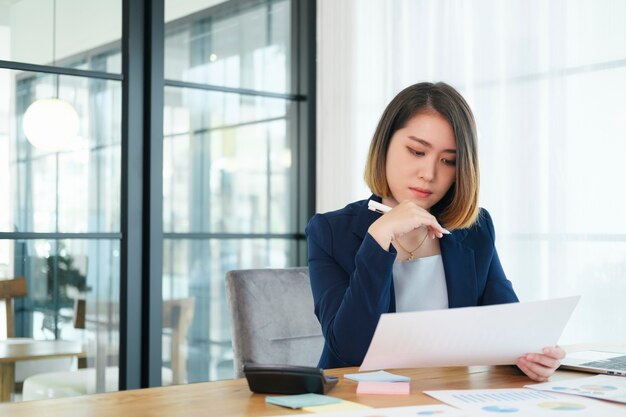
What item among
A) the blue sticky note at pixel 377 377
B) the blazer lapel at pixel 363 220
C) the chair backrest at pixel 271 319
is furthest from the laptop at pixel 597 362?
the chair backrest at pixel 271 319

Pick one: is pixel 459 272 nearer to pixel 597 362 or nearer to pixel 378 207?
pixel 378 207

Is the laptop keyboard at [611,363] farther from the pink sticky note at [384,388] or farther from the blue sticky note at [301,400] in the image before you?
the blue sticky note at [301,400]

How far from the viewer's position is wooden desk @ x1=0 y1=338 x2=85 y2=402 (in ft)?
10.4

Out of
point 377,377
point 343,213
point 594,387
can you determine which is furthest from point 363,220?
point 594,387

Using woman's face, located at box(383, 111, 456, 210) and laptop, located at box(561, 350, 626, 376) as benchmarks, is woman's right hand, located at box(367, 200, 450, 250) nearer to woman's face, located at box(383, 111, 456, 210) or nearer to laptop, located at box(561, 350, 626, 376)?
woman's face, located at box(383, 111, 456, 210)

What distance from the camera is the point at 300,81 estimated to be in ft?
13.3

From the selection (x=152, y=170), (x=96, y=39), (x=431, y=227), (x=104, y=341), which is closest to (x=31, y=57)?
(x=96, y=39)

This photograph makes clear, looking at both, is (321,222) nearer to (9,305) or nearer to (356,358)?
(356,358)

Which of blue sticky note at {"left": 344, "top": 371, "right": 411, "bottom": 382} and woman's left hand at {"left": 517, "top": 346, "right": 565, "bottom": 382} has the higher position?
woman's left hand at {"left": 517, "top": 346, "right": 565, "bottom": 382}

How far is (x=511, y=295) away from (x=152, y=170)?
197 centimetres

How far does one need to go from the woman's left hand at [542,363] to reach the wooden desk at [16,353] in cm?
232

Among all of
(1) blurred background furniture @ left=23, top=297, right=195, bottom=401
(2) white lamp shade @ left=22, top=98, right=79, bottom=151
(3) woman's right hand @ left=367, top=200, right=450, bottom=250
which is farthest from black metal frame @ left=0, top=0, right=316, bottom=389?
(3) woman's right hand @ left=367, top=200, right=450, bottom=250

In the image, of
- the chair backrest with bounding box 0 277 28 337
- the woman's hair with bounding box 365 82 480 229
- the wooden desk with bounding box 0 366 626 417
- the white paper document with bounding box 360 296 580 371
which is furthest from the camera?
the chair backrest with bounding box 0 277 28 337

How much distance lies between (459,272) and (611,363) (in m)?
0.38
